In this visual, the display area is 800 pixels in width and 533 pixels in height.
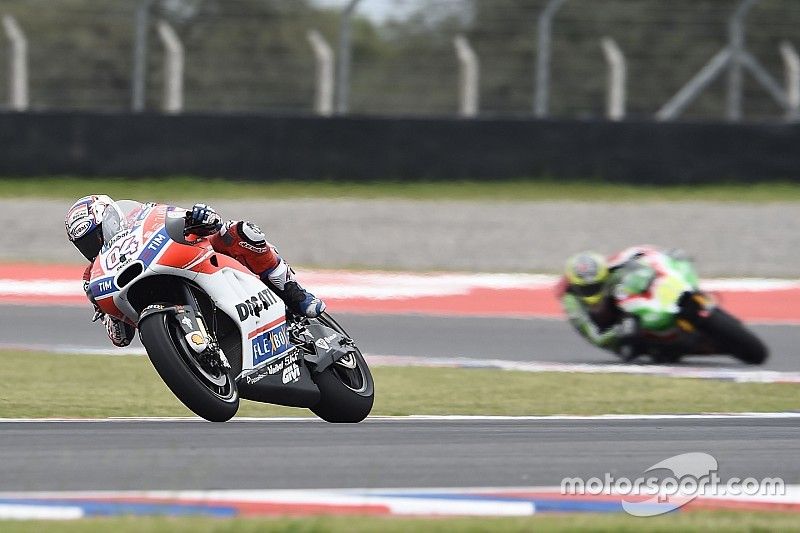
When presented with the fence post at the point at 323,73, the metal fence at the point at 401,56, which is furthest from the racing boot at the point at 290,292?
the fence post at the point at 323,73

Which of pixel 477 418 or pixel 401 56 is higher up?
pixel 401 56

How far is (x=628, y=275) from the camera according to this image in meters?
10.3

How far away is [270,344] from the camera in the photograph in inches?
264

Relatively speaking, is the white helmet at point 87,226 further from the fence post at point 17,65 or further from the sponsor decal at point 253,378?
the fence post at point 17,65

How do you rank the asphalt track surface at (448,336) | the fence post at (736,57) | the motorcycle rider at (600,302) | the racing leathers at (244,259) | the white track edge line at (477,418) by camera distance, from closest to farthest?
1. the racing leathers at (244,259)
2. the white track edge line at (477,418)
3. the motorcycle rider at (600,302)
4. the asphalt track surface at (448,336)
5. the fence post at (736,57)

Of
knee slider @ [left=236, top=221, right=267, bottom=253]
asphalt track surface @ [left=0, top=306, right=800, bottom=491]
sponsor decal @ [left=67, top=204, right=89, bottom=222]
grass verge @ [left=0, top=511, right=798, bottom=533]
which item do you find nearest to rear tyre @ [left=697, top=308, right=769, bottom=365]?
asphalt track surface @ [left=0, top=306, right=800, bottom=491]

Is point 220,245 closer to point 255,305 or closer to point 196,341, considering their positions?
point 255,305

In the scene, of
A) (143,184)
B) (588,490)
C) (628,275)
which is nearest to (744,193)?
(143,184)

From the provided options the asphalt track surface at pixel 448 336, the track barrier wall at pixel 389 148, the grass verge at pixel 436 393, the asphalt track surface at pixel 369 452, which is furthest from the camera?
the track barrier wall at pixel 389 148

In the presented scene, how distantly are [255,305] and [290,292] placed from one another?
352mm

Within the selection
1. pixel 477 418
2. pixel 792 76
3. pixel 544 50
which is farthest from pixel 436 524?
pixel 792 76

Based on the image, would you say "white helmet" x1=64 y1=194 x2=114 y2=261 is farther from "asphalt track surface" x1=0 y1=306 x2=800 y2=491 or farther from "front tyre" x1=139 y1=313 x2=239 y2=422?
"asphalt track surface" x1=0 y1=306 x2=800 y2=491

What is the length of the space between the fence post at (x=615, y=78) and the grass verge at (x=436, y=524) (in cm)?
1392

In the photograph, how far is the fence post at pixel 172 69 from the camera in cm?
1766
